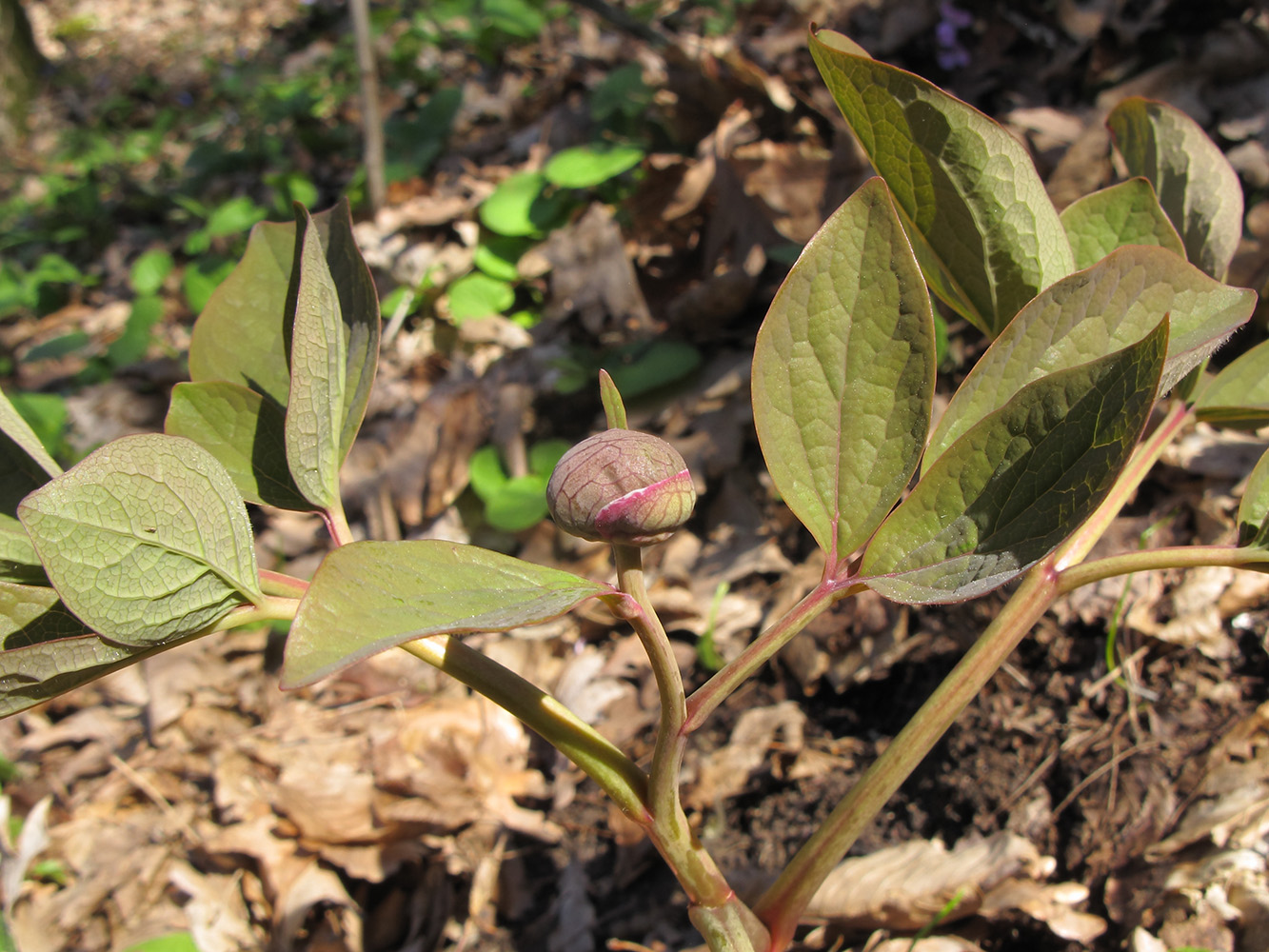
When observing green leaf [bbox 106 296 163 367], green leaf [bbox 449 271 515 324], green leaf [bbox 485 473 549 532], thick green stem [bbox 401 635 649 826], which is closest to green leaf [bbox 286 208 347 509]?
thick green stem [bbox 401 635 649 826]

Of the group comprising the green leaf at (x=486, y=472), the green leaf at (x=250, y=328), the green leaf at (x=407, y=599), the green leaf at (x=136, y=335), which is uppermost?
the green leaf at (x=250, y=328)

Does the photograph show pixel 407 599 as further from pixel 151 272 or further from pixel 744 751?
pixel 151 272

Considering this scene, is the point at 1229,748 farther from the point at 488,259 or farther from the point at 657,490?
the point at 488,259

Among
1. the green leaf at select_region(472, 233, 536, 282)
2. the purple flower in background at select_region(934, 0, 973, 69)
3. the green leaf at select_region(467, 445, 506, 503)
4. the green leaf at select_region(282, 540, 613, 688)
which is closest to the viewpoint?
the green leaf at select_region(282, 540, 613, 688)

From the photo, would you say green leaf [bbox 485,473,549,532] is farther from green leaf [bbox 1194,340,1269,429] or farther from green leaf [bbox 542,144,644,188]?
green leaf [bbox 1194,340,1269,429]

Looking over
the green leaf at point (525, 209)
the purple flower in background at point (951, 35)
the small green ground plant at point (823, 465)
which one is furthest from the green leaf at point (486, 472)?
the purple flower in background at point (951, 35)

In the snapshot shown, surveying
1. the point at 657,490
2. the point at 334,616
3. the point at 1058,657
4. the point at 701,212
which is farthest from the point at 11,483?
the point at 701,212

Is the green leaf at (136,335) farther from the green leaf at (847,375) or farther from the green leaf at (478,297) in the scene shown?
the green leaf at (847,375)
